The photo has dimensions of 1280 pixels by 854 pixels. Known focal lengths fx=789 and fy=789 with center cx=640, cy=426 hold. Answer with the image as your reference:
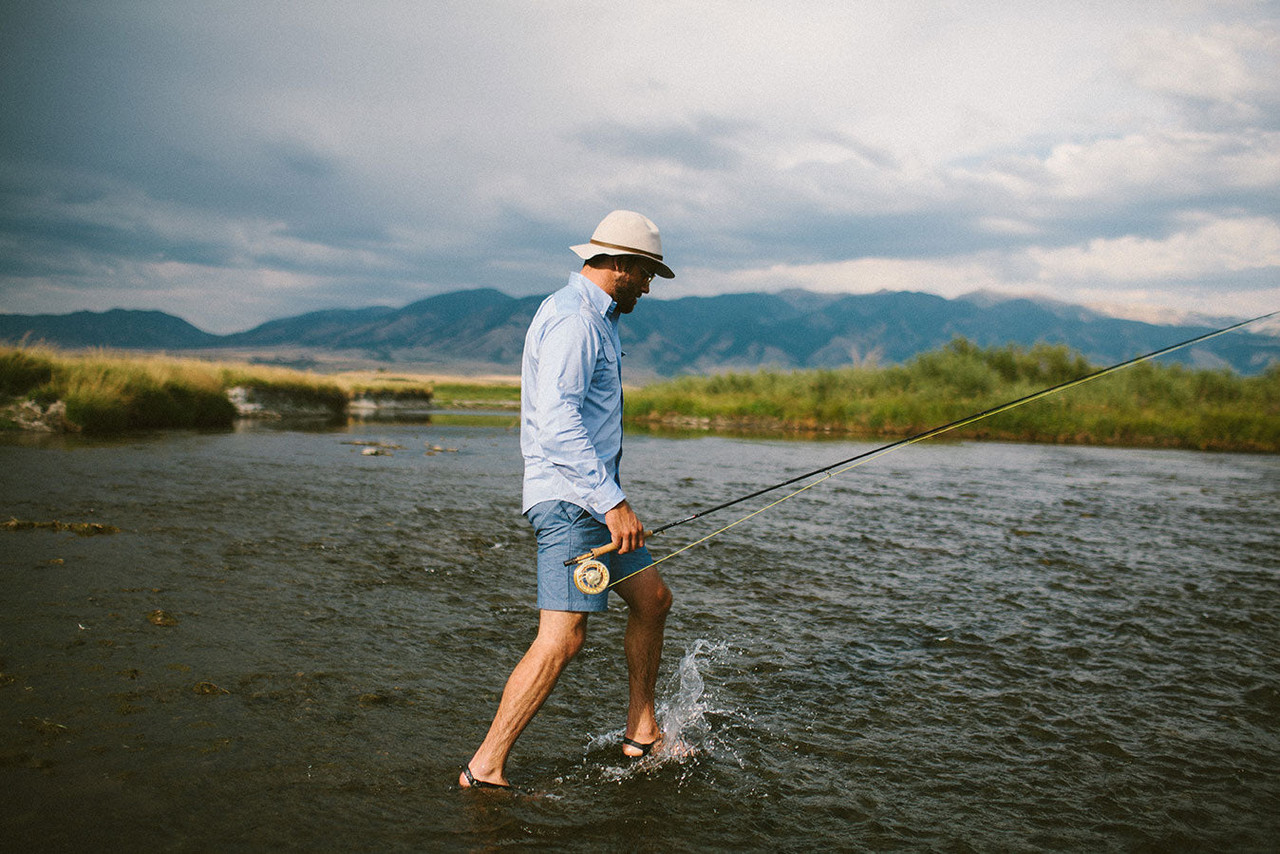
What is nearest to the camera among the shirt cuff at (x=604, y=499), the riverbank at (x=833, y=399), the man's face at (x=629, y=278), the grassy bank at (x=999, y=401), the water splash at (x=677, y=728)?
the shirt cuff at (x=604, y=499)

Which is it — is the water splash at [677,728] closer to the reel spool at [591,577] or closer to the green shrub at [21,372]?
the reel spool at [591,577]

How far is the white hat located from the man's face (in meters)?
0.05

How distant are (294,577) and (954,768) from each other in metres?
5.22

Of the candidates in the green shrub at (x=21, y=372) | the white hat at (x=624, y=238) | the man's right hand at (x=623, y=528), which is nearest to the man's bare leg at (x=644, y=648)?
the man's right hand at (x=623, y=528)

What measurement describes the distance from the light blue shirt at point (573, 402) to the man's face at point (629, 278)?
0.27 feet

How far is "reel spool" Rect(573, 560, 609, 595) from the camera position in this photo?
3.34 meters

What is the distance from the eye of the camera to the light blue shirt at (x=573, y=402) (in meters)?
3.28

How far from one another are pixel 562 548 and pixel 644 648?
731 millimetres

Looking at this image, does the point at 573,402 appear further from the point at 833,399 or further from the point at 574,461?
the point at 833,399

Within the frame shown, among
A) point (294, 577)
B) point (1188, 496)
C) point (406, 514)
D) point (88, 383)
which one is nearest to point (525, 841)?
point (294, 577)

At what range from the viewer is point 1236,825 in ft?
11.0

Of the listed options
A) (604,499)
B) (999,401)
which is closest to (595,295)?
(604,499)

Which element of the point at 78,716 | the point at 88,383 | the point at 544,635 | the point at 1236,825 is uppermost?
the point at 88,383

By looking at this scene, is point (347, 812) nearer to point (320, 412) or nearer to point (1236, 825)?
point (1236, 825)
